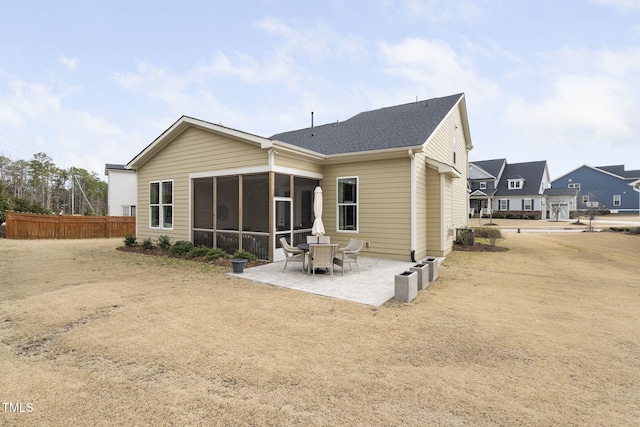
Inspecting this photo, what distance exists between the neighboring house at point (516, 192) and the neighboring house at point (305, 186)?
28.3 meters

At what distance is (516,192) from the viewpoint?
37.6 metres

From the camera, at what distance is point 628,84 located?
16.6m

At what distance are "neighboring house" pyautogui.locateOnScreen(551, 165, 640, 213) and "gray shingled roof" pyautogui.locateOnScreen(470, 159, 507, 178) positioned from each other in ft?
42.0

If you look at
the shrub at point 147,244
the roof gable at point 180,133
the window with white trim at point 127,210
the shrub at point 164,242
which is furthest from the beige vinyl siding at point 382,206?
the window with white trim at point 127,210

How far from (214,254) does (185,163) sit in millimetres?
4262

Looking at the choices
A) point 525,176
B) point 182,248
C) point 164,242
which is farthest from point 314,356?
point 525,176

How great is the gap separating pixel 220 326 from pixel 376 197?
7.10 meters

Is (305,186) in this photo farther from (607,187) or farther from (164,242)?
(607,187)

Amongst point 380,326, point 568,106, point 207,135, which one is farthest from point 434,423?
point 568,106

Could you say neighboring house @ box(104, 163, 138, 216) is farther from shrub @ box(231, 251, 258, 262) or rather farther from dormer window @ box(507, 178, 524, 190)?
dormer window @ box(507, 178, 524, 190)

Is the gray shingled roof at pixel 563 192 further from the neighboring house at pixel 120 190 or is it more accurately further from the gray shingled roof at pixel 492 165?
the neighboring house at pixel 120 190

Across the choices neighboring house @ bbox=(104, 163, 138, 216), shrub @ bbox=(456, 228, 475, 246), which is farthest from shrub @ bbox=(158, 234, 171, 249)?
neighboring house @ bbox=(104, 163, 138, 216)

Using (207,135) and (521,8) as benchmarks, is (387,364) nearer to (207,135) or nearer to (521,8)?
(207,135)

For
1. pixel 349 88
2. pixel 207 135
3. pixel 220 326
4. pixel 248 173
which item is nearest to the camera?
pixel 220 326
